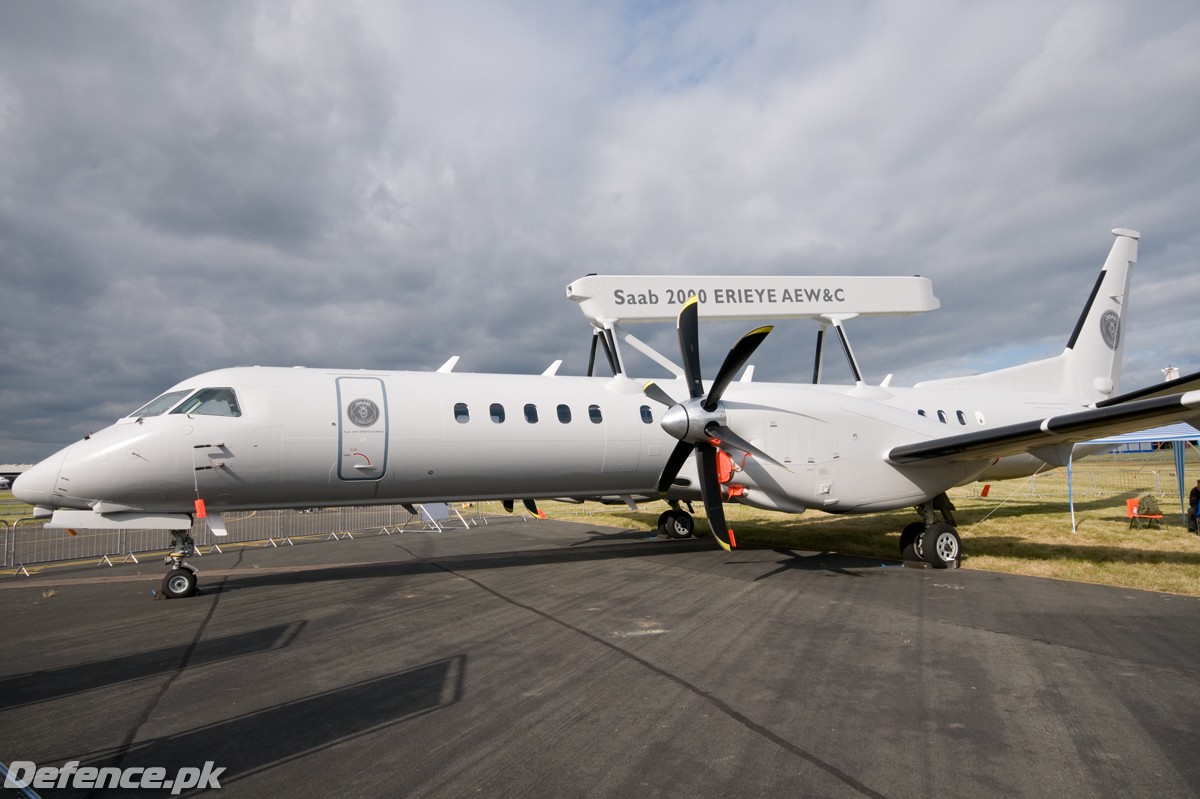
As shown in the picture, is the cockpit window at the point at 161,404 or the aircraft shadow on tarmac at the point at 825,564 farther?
the aircraft shadow on tarmac at the point at 825,564

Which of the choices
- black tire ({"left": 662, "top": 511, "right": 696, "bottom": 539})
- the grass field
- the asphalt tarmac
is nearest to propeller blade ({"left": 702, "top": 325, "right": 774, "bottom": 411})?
the asphalt tarmac

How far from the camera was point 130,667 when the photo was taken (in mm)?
6980

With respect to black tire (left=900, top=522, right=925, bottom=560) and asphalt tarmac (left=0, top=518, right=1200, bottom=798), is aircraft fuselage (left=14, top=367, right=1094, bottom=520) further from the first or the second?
asphalt tarmac (left=0, top=518, right=1200, bottom=798)

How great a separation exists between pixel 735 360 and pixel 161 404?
391 inches

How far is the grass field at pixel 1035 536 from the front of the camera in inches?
468

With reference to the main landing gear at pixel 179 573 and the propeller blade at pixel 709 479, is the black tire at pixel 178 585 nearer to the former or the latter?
the main landing gear at pixel 179 573

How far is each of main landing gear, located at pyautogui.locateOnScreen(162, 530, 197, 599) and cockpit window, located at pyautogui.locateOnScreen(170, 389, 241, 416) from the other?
221 cm

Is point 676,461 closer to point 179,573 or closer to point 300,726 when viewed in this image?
point 300,726

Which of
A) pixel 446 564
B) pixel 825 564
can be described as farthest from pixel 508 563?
pixel 825 564

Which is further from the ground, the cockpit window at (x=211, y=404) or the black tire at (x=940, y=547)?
the cockpit window at (x=211, y=404)

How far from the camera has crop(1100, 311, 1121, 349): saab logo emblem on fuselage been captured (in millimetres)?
18859

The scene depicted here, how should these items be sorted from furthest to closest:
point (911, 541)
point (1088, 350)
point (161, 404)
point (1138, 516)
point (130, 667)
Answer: point (1088, 350) < point (1138, 516) < point (911, 541) < point (161, 404) < point (130, 667)

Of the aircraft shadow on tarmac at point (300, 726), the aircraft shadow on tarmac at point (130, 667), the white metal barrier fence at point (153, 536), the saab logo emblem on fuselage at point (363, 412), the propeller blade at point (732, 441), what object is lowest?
the white metal barrier fence at point (153, 536)

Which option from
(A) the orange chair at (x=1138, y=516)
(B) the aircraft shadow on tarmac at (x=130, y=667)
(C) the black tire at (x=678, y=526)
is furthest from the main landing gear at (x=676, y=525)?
(B) the aircraft shadow on tarmac at (x=130, y=667)
